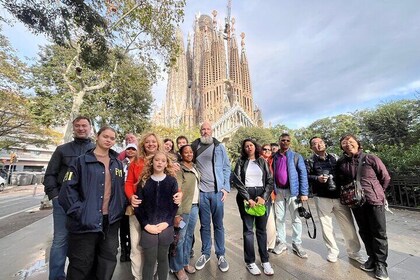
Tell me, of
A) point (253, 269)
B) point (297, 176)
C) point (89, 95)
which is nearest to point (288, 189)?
point (297, 176)

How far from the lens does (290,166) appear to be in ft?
11.3

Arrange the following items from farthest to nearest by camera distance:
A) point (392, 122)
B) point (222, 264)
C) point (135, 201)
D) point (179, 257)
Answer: point (392, 122)
point (222, 264)
point (179, 257)
point (135, 201)

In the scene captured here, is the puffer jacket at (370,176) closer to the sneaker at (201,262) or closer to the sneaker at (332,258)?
the sneaker at (332,258)

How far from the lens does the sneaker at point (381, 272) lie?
101 inches

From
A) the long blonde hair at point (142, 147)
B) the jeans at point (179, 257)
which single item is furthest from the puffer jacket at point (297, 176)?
the long blonde hair at point (142, 147)

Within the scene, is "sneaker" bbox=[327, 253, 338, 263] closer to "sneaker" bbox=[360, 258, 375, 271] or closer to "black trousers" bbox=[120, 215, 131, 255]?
"sneaker" bbox=[360, 258, 375, 271]

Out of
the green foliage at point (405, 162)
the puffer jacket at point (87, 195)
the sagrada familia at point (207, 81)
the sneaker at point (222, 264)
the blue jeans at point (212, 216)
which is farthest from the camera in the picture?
the sagrada familia at point (207, 81)

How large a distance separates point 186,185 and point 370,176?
2410mm

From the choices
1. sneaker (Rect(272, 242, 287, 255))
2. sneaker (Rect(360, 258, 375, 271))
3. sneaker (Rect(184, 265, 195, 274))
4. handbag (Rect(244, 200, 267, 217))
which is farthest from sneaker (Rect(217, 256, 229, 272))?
sneaker (Rect(360, 258, 375, 271))

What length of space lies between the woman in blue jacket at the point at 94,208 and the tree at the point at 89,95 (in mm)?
8309

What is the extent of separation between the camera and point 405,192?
21.2ft

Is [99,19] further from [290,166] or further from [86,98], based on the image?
[86,98]

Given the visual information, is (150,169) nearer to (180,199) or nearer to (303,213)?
(180,199)

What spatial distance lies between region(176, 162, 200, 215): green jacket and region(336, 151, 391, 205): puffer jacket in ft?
6.93
